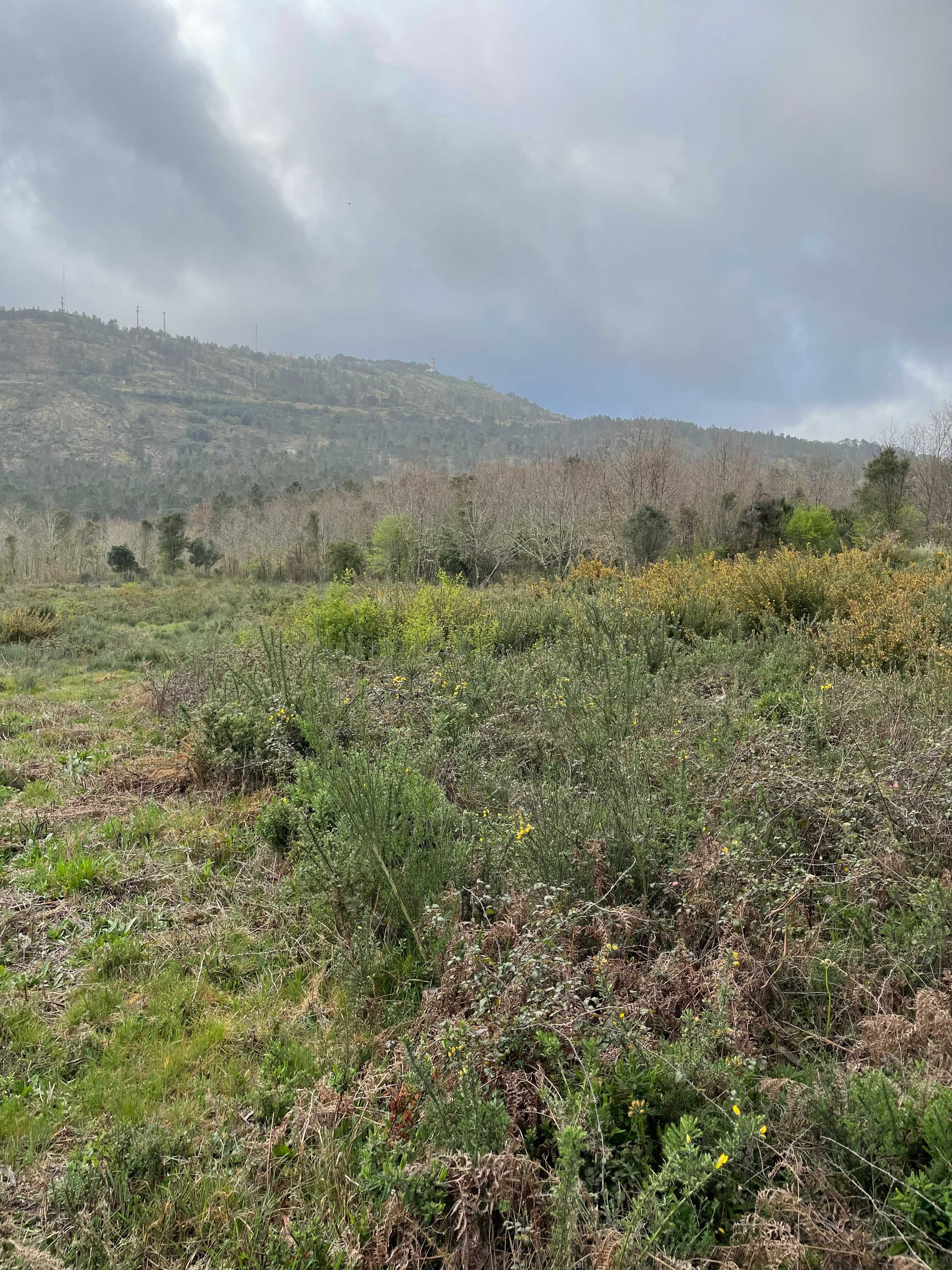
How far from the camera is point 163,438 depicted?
148375 mm

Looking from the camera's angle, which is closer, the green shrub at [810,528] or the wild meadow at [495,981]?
the wild meadow at [495,981]

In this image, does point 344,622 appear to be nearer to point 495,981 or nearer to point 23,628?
point 495,981

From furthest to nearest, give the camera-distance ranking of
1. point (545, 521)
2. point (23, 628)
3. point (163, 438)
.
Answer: point (163, 438) < point (545, 521) < point (23, 628)

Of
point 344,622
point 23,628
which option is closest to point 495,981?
point 344,622

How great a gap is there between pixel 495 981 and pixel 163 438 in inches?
6681

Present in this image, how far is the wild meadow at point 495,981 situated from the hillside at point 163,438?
74375 millimetres

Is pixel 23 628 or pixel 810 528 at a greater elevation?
pixel 810 528

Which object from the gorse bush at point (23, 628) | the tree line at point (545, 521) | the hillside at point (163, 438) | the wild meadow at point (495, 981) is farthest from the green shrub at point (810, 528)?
the hillside at point (163, 438)

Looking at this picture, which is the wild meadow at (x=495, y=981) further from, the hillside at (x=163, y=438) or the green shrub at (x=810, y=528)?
the hillside at (x=163, y=438)

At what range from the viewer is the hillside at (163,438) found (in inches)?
3846

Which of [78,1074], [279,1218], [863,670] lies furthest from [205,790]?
[863,670]

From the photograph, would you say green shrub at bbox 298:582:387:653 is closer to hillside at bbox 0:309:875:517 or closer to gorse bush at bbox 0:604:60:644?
gorse bush at bbox 0:604:60:644

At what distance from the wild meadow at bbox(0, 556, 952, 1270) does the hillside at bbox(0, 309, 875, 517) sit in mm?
74375

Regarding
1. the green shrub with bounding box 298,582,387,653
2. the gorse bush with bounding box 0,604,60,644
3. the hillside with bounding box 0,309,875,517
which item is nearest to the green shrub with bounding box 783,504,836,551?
the green shrub with bounding box 298,582,387,653
